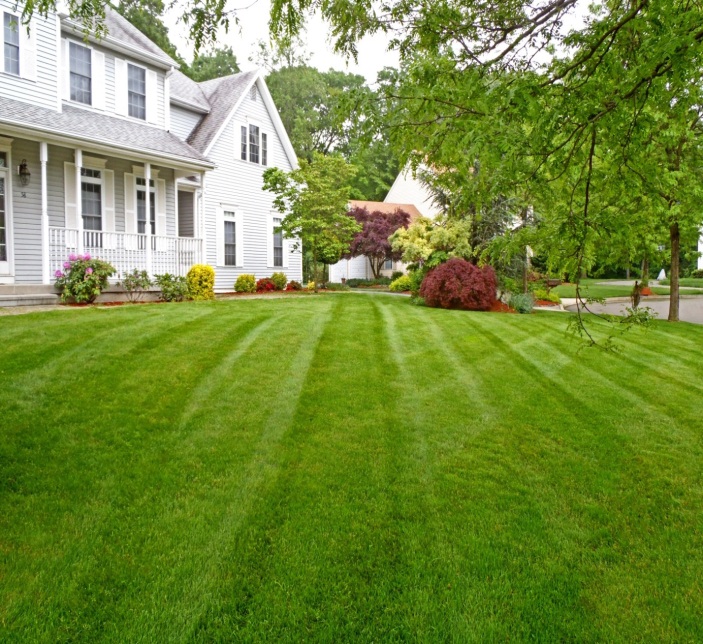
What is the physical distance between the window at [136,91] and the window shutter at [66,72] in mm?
1645

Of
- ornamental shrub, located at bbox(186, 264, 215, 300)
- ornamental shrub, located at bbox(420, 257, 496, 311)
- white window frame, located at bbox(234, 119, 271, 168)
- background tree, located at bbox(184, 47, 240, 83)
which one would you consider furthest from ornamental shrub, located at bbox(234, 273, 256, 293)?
background tree, located at bbox(184, 47, 240, 83)

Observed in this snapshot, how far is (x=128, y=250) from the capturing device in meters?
12.4

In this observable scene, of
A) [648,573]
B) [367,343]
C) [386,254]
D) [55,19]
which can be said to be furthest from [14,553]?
[386,254]

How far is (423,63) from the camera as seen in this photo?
3.92 metres

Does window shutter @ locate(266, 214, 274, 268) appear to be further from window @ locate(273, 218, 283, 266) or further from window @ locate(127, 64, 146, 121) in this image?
window @ locate(127, 64, 146, 121)

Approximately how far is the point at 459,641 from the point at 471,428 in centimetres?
250

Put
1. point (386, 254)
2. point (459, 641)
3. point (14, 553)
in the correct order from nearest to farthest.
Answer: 1. point (459, 641)
2. point (14, 553)
3. point (386, 254)

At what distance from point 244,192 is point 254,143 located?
192 cm

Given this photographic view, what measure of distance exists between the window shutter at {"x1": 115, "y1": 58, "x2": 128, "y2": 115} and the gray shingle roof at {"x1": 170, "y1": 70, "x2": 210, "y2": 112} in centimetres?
272

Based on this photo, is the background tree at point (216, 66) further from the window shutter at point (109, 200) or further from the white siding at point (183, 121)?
the window shutter at point (109, 200)

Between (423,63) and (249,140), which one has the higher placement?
(249,140)

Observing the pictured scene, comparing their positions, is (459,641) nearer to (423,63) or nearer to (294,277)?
(423,63)

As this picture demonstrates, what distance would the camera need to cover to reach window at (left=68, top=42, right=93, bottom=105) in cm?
1266

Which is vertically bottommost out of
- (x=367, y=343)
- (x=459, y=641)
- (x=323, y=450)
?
(x=459, y=641)
